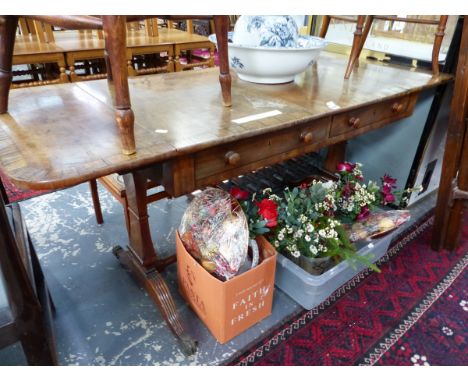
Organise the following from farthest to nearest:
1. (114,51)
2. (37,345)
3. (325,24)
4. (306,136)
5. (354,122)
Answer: (325,24) < (354,122) < (306,136) < (37,345) < (114,51)

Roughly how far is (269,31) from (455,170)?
0.95 m

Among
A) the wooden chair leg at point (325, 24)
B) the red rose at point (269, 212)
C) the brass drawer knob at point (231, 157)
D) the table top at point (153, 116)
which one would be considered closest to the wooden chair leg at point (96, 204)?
the table top at point (153, 116)

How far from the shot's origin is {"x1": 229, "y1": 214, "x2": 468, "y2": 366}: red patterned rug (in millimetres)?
1104

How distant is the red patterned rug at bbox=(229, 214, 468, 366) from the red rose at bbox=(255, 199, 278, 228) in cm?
35

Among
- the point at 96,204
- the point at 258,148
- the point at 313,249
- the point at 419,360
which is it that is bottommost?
the point at 419,360

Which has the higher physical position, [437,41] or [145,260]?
[437,41]

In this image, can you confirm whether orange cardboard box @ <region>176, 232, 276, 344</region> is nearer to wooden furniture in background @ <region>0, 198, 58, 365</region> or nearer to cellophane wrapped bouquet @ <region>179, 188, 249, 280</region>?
cellophane wrapped bouquet @ <region>179, 188, 249, 280</region>

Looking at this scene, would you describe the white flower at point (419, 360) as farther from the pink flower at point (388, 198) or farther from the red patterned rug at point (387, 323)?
the pink flower at point (388, 198)

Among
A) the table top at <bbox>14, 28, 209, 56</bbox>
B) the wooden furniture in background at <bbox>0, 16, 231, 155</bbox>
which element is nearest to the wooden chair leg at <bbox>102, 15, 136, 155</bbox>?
the wooden furniture in background at <bbox>0, 16, 231, 155</bbox>

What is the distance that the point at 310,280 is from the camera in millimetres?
1189

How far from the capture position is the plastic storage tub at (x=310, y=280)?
3.94 feet

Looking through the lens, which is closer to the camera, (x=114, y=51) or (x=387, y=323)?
(x=114, y=51)

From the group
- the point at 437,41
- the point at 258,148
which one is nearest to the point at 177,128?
the point at 258,148

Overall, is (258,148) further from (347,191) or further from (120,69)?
(347,191)
